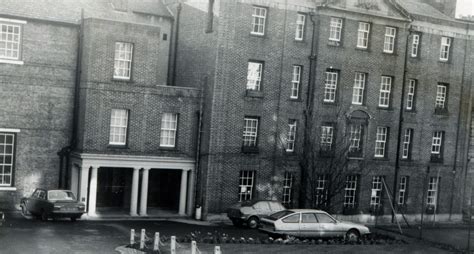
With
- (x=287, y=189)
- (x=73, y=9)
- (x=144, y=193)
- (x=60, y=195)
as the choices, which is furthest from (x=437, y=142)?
(x=60, y=195)

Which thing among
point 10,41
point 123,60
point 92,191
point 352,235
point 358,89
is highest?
point 10,41

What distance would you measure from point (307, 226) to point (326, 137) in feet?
37.6

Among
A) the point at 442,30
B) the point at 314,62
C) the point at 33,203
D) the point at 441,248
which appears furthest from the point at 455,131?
the point at 33,203

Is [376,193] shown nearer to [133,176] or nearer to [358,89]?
[358,89]

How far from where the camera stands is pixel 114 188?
3941 cm

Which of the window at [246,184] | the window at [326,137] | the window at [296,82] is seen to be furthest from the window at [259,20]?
the window at [246,184]

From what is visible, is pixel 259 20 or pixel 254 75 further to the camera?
pixel 254 75

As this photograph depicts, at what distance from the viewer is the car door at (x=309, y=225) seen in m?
29.5

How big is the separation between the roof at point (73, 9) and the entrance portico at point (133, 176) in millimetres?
8083

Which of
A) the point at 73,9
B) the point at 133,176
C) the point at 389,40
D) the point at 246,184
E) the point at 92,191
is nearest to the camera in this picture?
the point at 92,191

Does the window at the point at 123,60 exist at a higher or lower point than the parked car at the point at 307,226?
higher

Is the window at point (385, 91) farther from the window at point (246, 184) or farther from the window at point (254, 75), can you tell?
the window at point (246, 184)

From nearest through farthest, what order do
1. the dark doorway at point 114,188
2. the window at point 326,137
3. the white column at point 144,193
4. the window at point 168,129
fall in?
1. the white column at point 144,193
2. the window at point 168,129
3. the dark doorway at point 114,188
4. the window at point 326,137

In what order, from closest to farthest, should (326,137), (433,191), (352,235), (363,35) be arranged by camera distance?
1. (352,235)
2. (326,137)
3. (363,35)
4. (433,191)
